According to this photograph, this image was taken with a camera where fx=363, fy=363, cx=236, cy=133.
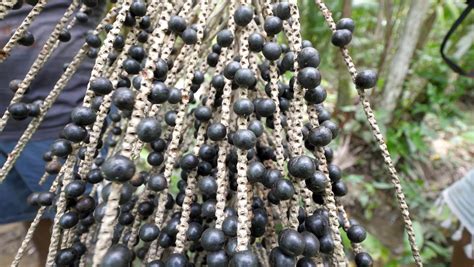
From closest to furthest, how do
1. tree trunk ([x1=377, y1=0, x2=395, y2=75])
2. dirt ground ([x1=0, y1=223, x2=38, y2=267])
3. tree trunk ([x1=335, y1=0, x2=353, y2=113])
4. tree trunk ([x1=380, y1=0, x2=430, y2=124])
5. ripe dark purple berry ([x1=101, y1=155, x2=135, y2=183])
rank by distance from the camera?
ripe dark purple berry ([x1=101, y1=155, x2=135, y2=183]) → dirt ground ([x1=0, y1=223, x2=38, y2=267]) → tree trunk ([x1=380, y1=0, x2=430, y2=124]) → tree trunk ([x1=377, y1=0, x2=395, y2=75]) → tree trunk ([x1=335, y1=0, x2=353, y2=113])

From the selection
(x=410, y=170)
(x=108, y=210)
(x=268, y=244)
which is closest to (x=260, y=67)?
(x=268, y=244)

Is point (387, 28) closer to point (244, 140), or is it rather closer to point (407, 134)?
point (407, 134)

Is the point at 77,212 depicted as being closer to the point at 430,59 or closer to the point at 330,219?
the point at 330,219

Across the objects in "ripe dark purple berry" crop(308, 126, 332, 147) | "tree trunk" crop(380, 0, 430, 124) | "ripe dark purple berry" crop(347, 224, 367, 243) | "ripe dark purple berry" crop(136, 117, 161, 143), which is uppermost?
"ripe dark purple berry" crop(136, 117, 161, 143)

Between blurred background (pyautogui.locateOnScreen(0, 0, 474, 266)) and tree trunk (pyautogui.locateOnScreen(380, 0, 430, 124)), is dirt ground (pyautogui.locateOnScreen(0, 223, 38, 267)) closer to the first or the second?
blurred background (pyautogui.locateOnScreen(0, 0, 474, 266))

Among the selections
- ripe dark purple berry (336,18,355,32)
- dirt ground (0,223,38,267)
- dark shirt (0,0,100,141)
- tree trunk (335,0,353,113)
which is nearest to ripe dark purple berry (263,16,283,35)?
ripe dark purple berry (336,18,355,32)

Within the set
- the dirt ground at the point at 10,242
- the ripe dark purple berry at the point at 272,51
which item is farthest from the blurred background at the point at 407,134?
the dirt ground at the point at 10,242

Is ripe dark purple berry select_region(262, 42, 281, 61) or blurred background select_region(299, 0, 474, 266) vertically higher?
ripe dark purple berry select_region(262, 42, 281, 61)

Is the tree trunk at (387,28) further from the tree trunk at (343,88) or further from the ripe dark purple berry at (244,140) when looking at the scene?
the ripe dark purple berry at (244,140)
